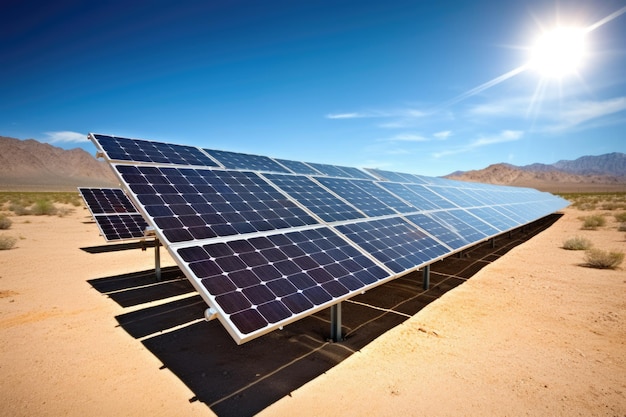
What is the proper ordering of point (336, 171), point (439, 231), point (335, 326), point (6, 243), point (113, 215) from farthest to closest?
point (113, 215), point (336, 171), point (6, 243), point (439, 231), point (335, 326)

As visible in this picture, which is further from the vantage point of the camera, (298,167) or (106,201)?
(106,201)

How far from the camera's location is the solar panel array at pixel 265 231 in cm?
612

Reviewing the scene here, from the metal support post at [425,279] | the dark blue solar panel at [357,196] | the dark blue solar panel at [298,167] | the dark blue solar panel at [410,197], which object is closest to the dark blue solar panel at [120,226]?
the dark blue solar panel at [298,167]

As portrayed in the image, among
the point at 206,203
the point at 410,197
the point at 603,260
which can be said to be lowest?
the point at 603,260

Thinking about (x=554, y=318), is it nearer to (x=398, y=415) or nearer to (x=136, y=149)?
(x=398, y=415)

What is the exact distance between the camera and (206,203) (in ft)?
28.1

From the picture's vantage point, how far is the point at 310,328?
9.13 metres

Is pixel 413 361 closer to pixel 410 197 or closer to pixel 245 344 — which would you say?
pixel 245 344

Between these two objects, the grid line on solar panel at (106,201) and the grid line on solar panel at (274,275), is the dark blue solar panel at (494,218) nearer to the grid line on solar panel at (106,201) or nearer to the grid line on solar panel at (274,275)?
the grid line on solar panel at (274,275)

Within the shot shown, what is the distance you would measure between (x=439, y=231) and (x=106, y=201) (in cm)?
2150

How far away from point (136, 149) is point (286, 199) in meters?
4.90

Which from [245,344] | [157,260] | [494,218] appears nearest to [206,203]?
[245,344]

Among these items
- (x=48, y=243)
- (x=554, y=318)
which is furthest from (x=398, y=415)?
(x=48, y=243)

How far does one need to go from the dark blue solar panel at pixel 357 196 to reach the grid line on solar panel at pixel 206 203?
3.43m
